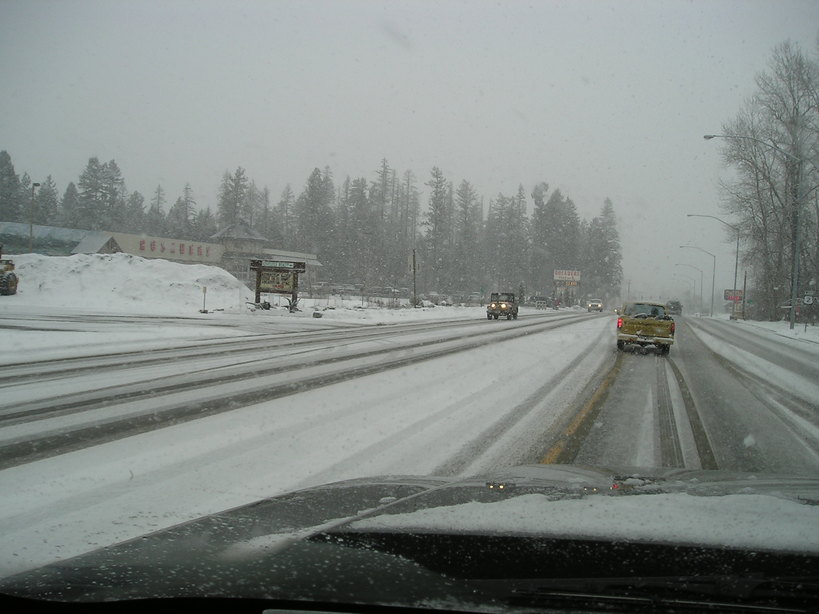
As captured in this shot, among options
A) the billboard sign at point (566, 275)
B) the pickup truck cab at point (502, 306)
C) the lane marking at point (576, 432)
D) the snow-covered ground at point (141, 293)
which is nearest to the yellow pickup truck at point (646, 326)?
the lane marking at point (576, 432)

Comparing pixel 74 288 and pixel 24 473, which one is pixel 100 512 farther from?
pixel 74 288

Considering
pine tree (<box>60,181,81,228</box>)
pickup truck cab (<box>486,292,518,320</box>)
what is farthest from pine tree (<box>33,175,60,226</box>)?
pickup truck cab (<box>486,292,518,320</box>)

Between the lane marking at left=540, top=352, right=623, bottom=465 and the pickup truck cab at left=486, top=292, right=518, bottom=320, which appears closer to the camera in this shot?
the lane marking at left=540, top=352, right=623, bottom=465

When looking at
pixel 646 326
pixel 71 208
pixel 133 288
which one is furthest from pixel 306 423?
pixel 71 208

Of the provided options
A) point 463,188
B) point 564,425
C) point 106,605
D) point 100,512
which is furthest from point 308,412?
point 463,188

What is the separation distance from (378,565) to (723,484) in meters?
2.39

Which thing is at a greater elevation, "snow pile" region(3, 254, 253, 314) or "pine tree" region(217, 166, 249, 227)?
"pine tree" region(217, 166, 249, 227)

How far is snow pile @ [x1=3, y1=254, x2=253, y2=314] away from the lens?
118ft

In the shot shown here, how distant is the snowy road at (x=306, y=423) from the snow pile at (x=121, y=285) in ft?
73.5

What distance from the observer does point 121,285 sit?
38.7 m

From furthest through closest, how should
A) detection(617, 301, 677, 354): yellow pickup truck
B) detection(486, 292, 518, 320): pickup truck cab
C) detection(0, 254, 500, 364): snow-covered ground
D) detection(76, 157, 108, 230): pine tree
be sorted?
detection(76, 157, 108, 230): pine tree < detection(486, 292, 518, 320): pickup truck cab < detection(0, 254, 500, 364): snow-covered ground < detection(617, 301, 677, 354): yellow pickup truck

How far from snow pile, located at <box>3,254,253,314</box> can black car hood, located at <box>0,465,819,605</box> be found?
33.3 meters

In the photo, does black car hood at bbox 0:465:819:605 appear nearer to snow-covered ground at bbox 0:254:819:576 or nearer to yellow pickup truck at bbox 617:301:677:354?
snow-covered ground at bbox 0:254:819:576

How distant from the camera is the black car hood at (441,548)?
2041 mm
